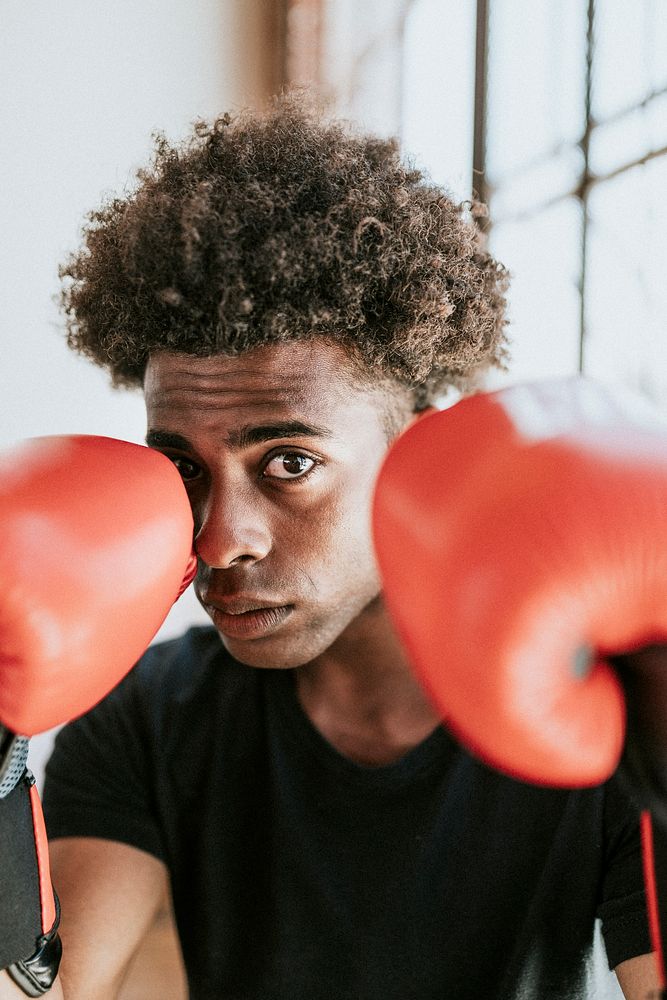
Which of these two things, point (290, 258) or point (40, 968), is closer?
point (40, 968)

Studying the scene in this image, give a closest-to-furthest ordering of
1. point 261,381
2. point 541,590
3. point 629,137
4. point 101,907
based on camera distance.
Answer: point 541,590 → point 261,381 → point 101,907 → point 629,137

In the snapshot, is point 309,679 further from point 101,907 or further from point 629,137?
point 629,137

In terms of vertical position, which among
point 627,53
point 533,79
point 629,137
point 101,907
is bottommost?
point 101,907

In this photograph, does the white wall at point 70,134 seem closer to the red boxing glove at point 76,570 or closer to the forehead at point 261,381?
the forehead at point 261,381

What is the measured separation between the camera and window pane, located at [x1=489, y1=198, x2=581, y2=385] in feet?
7.80

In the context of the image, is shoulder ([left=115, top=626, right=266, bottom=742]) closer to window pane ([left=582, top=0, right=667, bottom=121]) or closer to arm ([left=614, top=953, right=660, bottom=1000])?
arm ([left=614, top=953, right=660, bottom=1000])

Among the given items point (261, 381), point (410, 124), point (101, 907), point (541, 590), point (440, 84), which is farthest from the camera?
point (410, 124)

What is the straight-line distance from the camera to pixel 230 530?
909 mm

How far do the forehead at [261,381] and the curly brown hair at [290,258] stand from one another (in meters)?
0.01

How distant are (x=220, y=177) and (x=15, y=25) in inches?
102

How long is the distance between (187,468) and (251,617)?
0.17m

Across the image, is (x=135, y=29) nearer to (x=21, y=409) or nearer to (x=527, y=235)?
(x=21, y=409)

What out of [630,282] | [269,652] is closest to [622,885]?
[269,652]

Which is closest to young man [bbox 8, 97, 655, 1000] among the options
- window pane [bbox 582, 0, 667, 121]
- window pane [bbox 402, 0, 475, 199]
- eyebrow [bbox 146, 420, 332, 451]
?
eyebrow [bbox 146, 420, 332, 451]
